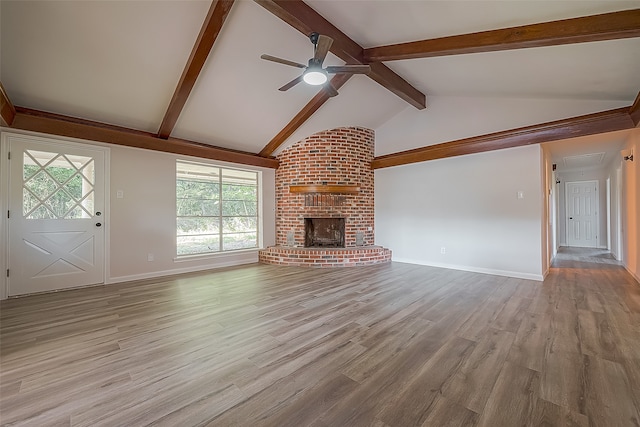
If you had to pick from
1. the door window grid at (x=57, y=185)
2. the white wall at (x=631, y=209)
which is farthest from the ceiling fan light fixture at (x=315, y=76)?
the white wall at (x=631, y=209)

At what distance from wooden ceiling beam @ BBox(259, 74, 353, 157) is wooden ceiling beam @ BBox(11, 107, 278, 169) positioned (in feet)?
2.51

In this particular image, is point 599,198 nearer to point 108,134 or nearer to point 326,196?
point 326,196

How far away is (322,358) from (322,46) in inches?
112

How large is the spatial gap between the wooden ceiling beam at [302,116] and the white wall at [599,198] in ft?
26.2

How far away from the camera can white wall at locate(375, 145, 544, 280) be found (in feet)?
13.7

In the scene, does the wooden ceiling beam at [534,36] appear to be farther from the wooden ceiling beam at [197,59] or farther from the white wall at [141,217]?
the white wall at [141,217]

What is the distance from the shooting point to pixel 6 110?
2.98m

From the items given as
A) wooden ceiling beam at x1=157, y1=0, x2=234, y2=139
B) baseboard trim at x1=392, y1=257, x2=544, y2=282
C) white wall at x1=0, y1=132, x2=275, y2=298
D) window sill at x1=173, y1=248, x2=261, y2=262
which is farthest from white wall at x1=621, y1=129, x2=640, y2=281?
white wall at x1=0, y1=132, x2=275, y2=298

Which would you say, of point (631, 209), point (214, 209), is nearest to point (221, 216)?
point (214, 209)

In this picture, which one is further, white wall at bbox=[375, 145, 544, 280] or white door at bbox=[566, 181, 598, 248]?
white door at bbox=[566, 181, 598, 248]

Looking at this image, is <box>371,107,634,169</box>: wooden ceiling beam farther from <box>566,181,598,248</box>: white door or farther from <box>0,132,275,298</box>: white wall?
<box>566,181,598,248</box>: white door

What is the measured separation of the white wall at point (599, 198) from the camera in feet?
23.9

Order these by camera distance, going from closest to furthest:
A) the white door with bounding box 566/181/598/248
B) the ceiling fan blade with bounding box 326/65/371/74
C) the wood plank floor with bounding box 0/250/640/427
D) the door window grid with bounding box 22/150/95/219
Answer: the wood plank floor with bounding box 0/250/640/427 < the ceiling fan blade with bounding box 326/65/371/74 < the door window grid with bounding box 22/150/95/219 < the white door with bounding box 566/181/598/248

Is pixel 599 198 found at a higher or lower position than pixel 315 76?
lower
